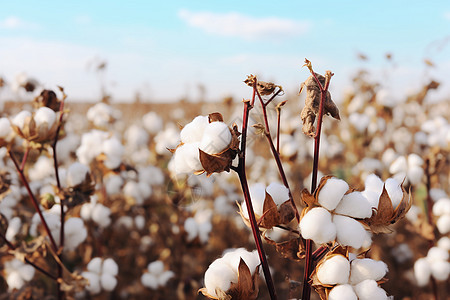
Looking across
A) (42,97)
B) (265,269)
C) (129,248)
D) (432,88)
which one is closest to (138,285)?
(129,248)

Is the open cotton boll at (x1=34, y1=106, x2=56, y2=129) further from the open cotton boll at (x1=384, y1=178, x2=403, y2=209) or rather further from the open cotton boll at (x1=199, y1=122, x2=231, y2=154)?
the open cotton boll at (x1=384, y1=178, x2=403, y2=209)

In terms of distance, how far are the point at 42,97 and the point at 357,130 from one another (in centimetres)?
273

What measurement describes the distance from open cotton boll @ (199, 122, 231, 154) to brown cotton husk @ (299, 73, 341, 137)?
19 cm

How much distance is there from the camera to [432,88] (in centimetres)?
299

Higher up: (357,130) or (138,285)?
(357,130)

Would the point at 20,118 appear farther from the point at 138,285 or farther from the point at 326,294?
the point at 138,285

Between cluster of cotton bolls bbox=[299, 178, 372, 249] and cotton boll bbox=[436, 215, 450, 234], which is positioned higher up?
cluster of cotton bolls bbox=[299, 178, 372, 249]

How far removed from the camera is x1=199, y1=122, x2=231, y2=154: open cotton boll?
0.84 meters

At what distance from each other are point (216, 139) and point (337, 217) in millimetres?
289

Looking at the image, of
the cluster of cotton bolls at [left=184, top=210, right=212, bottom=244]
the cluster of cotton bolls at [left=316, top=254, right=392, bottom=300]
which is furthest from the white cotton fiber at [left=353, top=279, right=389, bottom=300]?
the cluster of cotton bolls at [left=184, top=210, right=212, bottom=244]

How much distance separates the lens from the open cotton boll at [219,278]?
92 centimetres

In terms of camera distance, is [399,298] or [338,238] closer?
[338,238]

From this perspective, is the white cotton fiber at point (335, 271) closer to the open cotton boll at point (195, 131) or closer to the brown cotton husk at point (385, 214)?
the brown cotton husk at point (385, 214)

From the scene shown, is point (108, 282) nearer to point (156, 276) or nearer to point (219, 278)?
point (156, 276)
